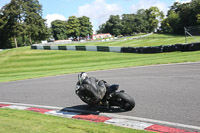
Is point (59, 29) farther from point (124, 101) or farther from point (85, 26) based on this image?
point (124, 101)

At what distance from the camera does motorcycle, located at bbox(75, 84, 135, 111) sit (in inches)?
236

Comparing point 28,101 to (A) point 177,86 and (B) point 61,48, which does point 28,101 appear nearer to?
(A) point 177,86

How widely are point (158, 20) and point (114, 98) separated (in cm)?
11236

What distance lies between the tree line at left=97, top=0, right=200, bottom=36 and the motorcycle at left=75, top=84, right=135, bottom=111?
73.5m

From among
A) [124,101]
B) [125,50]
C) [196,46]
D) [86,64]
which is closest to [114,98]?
[124,101]

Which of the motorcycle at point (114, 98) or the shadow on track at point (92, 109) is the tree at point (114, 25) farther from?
the motorcycle at point (114, 98)

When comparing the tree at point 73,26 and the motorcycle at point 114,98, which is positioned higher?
the tree at point 73,26

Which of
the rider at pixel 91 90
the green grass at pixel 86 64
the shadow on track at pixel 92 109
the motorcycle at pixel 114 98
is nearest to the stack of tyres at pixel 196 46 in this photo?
the green grass at pixel 86 64

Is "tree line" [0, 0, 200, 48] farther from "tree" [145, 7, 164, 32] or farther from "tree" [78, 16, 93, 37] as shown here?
"tree" [78, 16, 93, 37]

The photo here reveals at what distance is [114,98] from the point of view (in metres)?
6.13

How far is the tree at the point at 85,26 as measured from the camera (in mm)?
132250

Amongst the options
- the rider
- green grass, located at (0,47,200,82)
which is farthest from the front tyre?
green grass, located at (0,47,200,82)

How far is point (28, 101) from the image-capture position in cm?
877

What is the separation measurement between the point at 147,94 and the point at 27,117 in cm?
402
